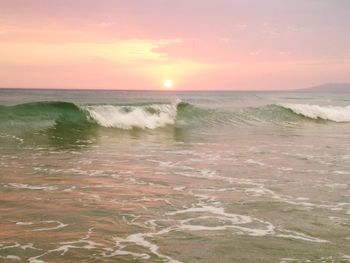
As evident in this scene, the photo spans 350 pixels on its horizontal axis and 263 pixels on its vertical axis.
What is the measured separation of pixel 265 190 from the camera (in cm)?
977

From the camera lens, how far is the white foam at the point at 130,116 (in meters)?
27.8

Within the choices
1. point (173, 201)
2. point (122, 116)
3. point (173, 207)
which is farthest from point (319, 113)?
point (173, 207)

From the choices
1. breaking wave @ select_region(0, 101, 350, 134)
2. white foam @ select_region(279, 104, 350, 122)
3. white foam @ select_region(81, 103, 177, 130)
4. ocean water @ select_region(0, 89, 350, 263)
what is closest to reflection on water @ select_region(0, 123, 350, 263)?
ocean water @ select_region(0, 89, 350, 263)

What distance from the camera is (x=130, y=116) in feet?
95.2

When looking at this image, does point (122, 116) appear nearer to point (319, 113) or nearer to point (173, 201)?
point (319, 113)

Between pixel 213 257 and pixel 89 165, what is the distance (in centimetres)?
765

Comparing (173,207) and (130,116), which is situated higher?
(130,116)

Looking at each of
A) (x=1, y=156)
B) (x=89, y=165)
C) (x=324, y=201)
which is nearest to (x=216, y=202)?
(x=324, y=201)

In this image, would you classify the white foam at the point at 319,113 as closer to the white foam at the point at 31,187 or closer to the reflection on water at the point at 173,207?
the reflection on water at the point at 173,207

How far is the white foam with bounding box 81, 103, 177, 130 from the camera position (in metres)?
27.8

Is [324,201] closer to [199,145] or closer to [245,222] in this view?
[245,222]

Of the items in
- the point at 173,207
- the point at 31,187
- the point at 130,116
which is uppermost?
the point at 130,116

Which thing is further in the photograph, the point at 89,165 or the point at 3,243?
the point at 89,165

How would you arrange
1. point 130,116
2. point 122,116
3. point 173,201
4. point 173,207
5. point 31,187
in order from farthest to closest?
1. point 130,116
2. point 122,116
3. point 31,187
4. point 173,201
5. point 173,207
